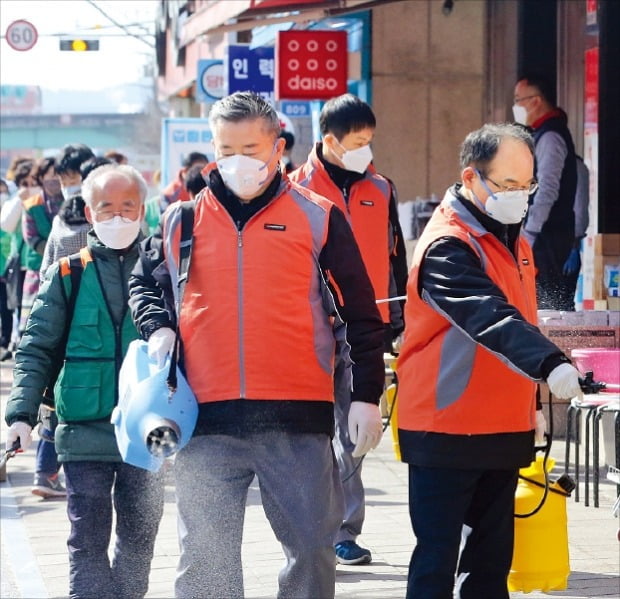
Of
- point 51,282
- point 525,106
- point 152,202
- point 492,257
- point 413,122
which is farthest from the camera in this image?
point 413,122

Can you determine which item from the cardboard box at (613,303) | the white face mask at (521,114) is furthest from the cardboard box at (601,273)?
the white face mask at (521,114)

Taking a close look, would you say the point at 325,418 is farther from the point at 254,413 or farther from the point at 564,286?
the point at 564,286

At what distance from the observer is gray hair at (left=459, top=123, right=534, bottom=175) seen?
5.03m

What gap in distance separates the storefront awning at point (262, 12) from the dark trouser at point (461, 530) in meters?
7.76

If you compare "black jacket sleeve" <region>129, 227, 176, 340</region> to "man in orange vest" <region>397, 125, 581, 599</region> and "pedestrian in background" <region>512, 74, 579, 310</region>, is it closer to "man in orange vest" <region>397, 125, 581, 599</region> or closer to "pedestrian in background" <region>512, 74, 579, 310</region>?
"man in orange vest" <region>397, 125, 581, 599</region>

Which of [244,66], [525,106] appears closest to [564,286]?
[525,106]

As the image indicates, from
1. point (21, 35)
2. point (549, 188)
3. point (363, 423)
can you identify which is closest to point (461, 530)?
point (363, 423)

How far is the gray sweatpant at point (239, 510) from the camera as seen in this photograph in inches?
181

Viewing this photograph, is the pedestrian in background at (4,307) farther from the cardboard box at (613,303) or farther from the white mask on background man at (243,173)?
the white mask on background man at (243,173)

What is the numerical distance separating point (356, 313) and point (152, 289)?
0.64m

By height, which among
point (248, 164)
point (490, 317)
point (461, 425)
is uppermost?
point (248, 164)

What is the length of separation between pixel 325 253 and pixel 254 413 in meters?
0.53

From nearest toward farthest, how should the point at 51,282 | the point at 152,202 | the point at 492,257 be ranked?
the point at 492,257 < the point at 51,282 < the point at 152,202

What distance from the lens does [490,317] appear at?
15.3 ft
